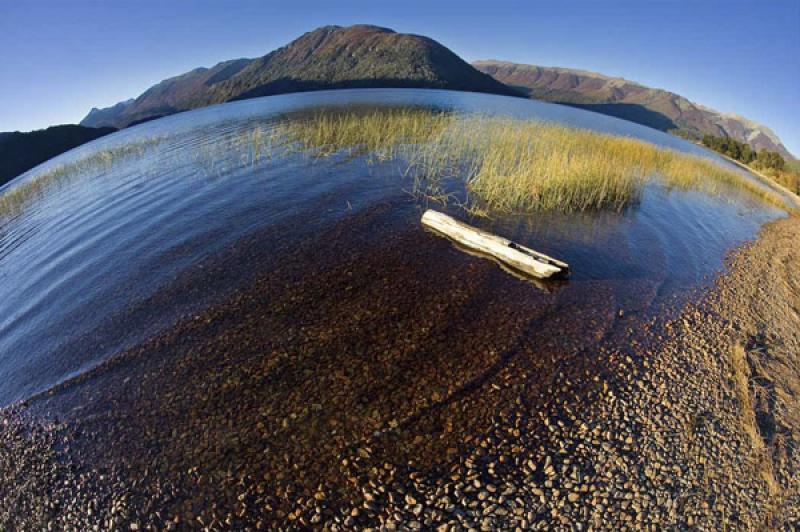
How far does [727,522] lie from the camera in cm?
470

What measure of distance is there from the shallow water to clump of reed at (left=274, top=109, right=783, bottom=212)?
4.70ft

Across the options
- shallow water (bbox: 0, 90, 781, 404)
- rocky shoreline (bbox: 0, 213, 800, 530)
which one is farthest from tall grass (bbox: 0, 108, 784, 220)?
rocky shoreline (bbox: 0, 213, 800, 530)

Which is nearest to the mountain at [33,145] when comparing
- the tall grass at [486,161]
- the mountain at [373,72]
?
the tall grass at [486,161]

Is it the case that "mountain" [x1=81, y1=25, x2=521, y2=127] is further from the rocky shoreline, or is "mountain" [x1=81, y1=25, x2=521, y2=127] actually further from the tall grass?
the rocky shoreline

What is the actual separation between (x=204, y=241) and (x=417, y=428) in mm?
11413

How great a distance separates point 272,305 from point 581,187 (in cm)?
1552

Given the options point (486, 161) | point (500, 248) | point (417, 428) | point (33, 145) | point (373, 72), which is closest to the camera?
point (417, 428)

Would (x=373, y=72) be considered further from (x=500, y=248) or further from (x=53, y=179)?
(x=500, y=248)

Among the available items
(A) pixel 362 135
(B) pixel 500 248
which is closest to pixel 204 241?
(B) pixel 500 248

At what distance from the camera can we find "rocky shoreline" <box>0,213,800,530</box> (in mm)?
4832

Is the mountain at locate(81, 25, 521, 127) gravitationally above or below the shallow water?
above

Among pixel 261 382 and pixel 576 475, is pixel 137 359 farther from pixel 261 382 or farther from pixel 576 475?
pixel 576 475

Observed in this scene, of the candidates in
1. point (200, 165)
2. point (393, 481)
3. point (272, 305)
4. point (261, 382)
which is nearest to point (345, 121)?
point (200, 165)

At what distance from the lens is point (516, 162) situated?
1967cm
